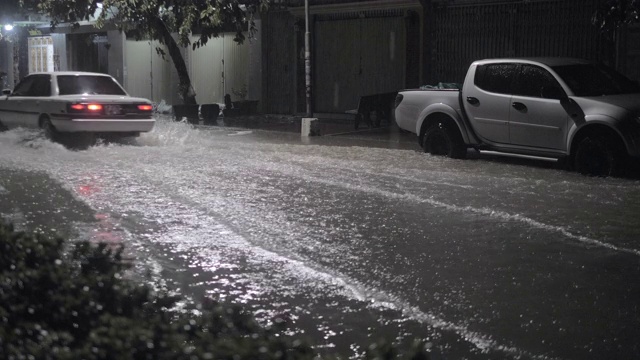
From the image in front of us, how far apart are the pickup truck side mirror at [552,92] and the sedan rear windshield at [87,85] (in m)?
8.61

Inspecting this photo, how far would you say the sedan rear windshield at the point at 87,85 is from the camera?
17859 mm

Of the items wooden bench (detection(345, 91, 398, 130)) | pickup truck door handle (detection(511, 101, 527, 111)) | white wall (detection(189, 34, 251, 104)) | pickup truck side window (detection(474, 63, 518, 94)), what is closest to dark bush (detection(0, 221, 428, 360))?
pickup truck door handle (detection(511, 101, 527, 111))

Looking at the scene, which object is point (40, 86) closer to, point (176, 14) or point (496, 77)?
point (176, 14)

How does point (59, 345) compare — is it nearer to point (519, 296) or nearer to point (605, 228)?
point (519, 296)

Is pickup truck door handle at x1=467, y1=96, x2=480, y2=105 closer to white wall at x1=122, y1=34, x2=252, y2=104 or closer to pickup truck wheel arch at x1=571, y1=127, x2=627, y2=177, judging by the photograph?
pickup truck wheel arch at x1=571, y1=127, x2=627, y2=177

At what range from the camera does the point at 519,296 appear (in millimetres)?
6699

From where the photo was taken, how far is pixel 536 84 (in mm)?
14609

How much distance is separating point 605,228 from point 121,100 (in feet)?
34.4

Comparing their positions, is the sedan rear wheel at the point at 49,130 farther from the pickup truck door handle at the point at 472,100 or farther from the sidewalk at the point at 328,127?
the pickup truck door handle at the point at 472,100

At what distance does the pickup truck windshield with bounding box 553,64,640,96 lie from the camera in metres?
14.3

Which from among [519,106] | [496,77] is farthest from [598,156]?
[496,77]

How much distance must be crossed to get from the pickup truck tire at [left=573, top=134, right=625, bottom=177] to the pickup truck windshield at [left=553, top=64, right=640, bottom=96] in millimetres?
974

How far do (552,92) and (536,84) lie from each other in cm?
42

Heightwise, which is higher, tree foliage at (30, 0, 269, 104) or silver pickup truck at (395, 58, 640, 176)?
tree foliage at (30, 0, 269, 104)
